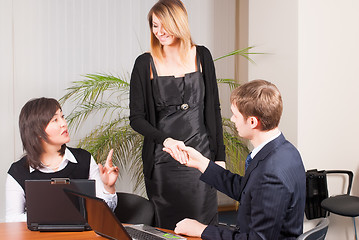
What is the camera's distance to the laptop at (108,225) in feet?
5.42

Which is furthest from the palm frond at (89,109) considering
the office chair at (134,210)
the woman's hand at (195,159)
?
the woman's hand at (195,159)

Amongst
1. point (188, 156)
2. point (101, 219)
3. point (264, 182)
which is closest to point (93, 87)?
point (188, 156)

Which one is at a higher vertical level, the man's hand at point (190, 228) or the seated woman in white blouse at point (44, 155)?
the seated woman in white blouse at point (44, 155)

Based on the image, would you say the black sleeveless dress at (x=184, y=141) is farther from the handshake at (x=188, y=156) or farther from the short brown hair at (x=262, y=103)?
the short brown hair at (x=262, y=103)

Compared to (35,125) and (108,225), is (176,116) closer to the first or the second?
(35,125)

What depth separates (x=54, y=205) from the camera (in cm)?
203

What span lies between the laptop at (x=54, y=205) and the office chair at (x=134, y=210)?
21.0 inches

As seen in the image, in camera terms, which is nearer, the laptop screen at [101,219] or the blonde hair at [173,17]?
the laptop screen at [101,219]

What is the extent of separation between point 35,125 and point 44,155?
17cm

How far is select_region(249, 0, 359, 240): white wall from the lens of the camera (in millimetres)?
4078

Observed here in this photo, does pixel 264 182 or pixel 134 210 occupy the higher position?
pixel 264 182

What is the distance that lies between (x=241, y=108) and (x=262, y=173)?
0.32 meters

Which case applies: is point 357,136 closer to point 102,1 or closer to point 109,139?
point 109,139

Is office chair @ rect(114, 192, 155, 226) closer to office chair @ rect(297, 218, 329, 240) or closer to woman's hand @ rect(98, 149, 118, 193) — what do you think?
woman's hand @ rect(98, 149, 118, 193)
